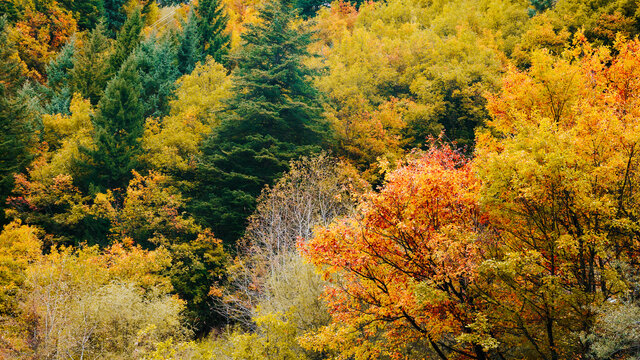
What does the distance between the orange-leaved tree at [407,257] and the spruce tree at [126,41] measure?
3566 cm

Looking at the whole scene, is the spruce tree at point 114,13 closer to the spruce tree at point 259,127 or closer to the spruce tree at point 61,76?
the spruce tree at point 61,76

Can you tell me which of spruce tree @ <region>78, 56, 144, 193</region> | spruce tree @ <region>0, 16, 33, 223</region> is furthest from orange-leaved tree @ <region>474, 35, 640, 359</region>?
spruce tree @ <region>0, 16, 33, 223</region>

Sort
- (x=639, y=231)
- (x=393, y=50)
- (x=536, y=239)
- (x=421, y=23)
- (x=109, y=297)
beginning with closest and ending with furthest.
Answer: (x=639, y=231), (x=536, y=239), (x=109, y=297), (x=393, y=50), (x=421, y=23)

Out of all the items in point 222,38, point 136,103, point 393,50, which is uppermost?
point 222,38

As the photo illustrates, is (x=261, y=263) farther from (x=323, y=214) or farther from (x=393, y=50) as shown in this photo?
(x=393, y=50)

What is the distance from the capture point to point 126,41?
4156 cm

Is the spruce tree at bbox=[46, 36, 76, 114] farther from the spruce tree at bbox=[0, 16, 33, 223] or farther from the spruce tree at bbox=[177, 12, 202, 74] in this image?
the spruce tree at bbox=[177, 12, 202, 74]

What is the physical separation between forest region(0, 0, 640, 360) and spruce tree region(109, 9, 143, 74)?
0.93 ft

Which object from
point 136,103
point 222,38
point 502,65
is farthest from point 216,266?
point 222,38

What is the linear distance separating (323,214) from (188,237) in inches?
417

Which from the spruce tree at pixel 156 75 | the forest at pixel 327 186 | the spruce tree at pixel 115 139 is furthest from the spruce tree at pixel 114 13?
the spruce tree at pixel 115 139

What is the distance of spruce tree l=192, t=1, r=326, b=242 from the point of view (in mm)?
24609

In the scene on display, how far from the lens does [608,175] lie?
8961mm

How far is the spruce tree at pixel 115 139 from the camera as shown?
1134 inches
